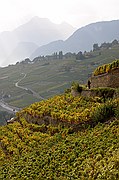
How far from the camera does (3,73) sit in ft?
457

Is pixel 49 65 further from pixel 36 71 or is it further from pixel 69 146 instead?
pixel 69 146

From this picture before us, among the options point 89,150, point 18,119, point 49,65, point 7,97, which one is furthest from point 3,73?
point 89,150

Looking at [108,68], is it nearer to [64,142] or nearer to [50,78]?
[64,142]

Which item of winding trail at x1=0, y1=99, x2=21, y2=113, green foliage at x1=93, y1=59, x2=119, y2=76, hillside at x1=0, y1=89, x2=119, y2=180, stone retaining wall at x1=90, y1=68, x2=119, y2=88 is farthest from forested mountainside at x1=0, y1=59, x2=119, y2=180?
winding trail at x1=0, y1=99, x2=21, y2=113

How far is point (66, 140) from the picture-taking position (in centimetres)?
1330

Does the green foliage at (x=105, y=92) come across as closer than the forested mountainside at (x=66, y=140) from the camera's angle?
No

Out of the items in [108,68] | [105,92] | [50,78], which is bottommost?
[50,78]

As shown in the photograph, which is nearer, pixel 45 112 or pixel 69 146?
pixel 69 146

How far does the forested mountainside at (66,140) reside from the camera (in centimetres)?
1008

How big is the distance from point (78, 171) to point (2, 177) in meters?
3.69

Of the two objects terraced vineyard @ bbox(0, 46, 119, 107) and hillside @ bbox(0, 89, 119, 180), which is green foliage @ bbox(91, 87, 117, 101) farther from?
terraced vineyard @ bbox(0, 46, 119, 107)

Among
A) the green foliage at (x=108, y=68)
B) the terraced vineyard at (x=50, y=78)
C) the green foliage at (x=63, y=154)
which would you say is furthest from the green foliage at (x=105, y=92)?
the terraced vineyard at (x=50, y=78)

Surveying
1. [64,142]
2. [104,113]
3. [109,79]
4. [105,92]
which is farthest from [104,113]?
[109,79]

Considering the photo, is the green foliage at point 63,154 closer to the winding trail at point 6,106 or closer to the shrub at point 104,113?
the shrub at point 104,113
